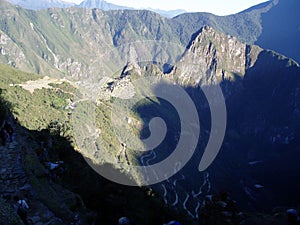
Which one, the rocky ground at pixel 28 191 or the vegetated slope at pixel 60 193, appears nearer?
the rocky ground at pixel 28 191

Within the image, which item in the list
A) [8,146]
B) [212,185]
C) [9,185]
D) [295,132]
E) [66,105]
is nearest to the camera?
[9,185]

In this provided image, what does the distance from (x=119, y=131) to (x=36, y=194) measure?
123m

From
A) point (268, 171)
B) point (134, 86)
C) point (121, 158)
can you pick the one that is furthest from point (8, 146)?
point (134, 86)

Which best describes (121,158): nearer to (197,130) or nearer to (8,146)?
(197,130)

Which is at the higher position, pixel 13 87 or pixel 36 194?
pixel 13 87

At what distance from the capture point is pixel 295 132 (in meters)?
195

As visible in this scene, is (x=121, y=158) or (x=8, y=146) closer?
(x=8, y=146)

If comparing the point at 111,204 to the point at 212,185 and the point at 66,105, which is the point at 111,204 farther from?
the point at 212,185

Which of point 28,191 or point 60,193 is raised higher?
point 28,191

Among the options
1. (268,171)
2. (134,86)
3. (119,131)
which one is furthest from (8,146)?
(134,86)

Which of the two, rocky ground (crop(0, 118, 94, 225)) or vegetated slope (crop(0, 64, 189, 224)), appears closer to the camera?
rocky ground (crop(0, 118, 94, 225))

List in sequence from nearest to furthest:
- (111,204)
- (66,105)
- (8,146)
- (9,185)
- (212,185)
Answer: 1. (9,185)
2. (8,146)
3. (111,204)
4. (66,105)
5. (212,185)

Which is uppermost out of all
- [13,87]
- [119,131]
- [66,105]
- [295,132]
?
[13,87]

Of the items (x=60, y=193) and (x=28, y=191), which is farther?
(x=60, y=193)
